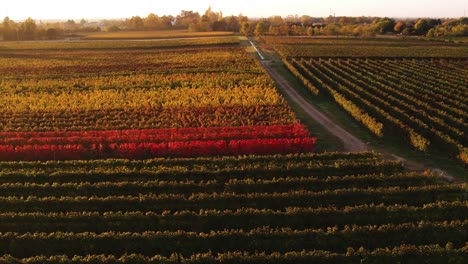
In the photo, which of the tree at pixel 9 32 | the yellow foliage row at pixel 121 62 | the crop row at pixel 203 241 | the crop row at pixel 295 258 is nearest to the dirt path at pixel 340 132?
the crop row at pixel 203 241

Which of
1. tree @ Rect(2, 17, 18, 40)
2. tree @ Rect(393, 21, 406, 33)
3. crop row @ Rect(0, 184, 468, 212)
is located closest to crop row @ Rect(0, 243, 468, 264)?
crop row @ Rect(0, 184, 468, 212)

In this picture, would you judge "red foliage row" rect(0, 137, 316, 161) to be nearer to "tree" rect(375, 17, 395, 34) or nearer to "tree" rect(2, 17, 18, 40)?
"tree" rect(2, 17, 18, 40)

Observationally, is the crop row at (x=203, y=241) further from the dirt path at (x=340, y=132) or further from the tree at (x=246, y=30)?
the tree at (x=246, y=30)

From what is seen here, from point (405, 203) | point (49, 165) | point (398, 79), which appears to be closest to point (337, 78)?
point (398, 79)

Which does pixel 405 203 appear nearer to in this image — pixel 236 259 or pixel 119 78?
pixel 236 259

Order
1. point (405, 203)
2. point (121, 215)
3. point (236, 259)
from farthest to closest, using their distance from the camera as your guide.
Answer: point (405, 203) → point (121, 215) → point (236, 259)

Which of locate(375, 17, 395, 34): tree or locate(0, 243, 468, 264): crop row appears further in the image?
locate(375, 17, 395, 34): tree
